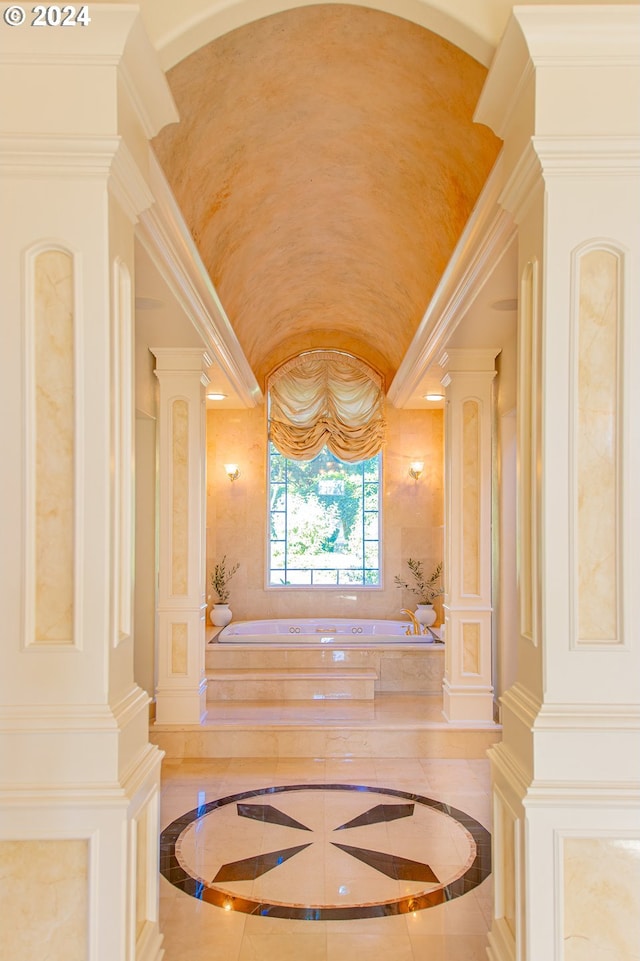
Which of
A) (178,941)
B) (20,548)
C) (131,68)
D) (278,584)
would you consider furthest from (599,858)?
(278,584)

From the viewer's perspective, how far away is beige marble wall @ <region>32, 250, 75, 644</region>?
2654mm

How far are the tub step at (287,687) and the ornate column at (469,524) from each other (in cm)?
97

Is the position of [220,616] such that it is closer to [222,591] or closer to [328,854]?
[222,591]

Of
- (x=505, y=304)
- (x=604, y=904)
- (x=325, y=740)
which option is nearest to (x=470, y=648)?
(x=325, y=740)

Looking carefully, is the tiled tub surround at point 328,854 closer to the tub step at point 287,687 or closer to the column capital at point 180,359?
the tub step at point 287,687

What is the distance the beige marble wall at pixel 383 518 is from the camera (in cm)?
983

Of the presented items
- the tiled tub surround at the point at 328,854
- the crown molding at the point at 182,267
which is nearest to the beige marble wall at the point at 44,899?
the tiled tub surround at the point at 328,854

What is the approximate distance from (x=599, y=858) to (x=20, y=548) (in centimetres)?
212

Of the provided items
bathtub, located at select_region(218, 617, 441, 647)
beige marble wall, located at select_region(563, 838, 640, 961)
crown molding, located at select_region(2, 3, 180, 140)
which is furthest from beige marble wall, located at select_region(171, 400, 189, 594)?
beige marble wall, located at select_region(563, 838, 640, 961)

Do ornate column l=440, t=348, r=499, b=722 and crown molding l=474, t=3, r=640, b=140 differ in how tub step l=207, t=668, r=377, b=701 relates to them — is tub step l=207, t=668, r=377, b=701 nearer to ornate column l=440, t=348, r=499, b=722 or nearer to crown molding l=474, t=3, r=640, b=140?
ornate column l=440, t=348, r=499, b=722

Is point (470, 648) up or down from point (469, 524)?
down

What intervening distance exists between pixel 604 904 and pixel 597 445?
1474 mm

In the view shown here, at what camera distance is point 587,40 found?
8.70 ft

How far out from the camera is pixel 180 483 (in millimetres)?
6414
